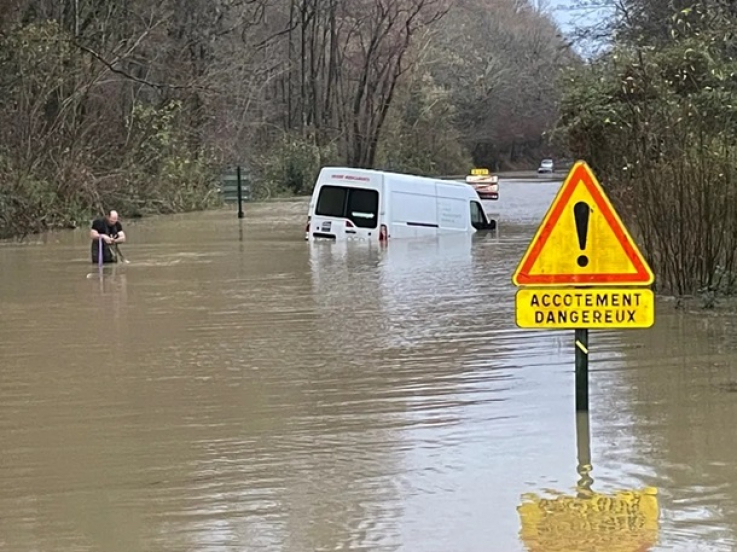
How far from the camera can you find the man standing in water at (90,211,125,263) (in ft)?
70.6

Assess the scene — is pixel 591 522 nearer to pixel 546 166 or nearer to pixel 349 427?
pixel 349 427

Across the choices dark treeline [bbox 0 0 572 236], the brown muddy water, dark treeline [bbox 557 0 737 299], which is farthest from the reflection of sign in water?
dark treeline [bbox 0 0 572 236]

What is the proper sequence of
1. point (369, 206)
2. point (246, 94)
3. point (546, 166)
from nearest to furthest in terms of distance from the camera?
1. point (369, 206)
2. point (246, 94)
3. point (546, 166)

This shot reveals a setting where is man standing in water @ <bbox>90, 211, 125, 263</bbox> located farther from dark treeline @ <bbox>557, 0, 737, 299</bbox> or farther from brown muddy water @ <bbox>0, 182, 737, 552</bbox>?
dark treeline @ <bbox>557, 0, 737, 299</bbox>

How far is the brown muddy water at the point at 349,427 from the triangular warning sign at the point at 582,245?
3.69ft

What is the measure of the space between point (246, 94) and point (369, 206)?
33563 mm

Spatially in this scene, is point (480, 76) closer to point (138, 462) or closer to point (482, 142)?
point (482, 142)

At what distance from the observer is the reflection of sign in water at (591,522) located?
Result: 562 cm

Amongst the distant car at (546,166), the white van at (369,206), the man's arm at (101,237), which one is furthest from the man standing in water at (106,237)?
the distant car at (546,166)

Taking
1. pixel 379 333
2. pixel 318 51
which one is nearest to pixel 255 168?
pixel 318 51

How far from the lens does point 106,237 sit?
70.4ft

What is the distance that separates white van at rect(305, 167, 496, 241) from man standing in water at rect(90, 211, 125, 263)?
635cm

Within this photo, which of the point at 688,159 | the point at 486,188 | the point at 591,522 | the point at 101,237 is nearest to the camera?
the point at 591,522

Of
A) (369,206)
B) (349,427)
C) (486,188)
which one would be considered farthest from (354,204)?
(486,188)
